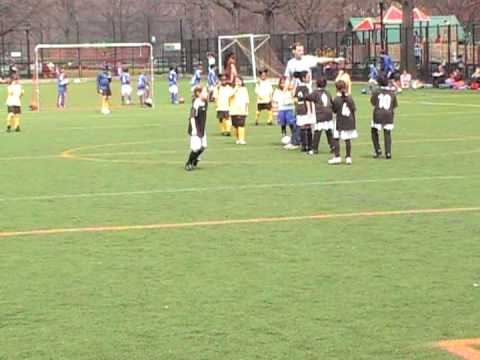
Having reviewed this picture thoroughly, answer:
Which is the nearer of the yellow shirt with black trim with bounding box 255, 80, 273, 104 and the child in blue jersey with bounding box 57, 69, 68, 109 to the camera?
the yellow shirt with black trim with bounding box 255, 80, 273, 104

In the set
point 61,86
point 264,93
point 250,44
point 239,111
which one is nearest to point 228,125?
point 264,93

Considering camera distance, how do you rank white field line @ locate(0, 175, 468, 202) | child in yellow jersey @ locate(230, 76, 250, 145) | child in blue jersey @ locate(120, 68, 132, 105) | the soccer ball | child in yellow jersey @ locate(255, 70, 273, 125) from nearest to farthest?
white field line @ locate(0, 175, 468, 202)
the soccer ball
child in yellow jersey @ locate(230, 76, 250, 145)
child in yellow jersey @ locate(255, 70, 273, 125)
child in blue jersey @ locate(120, 68, 132, 105)

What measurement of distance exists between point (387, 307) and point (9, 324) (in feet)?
9.12

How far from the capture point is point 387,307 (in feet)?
24.6

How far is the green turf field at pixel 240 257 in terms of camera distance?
6773mm

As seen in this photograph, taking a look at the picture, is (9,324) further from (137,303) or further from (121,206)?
(121,206)

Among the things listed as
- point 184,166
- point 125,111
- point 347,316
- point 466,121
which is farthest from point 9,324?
point 125,111

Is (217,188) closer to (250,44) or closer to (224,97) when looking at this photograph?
(224,97)

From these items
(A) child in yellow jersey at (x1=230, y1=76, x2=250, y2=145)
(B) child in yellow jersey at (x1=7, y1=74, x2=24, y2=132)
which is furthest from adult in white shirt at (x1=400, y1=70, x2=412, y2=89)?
(A) child in yellow jersey at (x1=230, y1=76, x2=250, y2=145)

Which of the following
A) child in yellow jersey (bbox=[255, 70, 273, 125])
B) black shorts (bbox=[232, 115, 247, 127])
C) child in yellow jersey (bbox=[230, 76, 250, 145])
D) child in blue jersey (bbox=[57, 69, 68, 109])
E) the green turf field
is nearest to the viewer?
the green turf field

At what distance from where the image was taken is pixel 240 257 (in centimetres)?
945

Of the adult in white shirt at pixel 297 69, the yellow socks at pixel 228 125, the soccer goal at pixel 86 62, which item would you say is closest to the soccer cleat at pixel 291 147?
the adult in white shirt at pixel 297 69

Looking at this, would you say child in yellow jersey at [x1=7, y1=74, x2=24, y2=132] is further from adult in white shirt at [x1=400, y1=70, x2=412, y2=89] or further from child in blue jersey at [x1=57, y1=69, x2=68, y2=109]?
adult in white shirt at [x1=400, y1=70, x2=412, y2=89]

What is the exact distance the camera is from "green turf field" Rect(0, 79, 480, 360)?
677 centimetres
